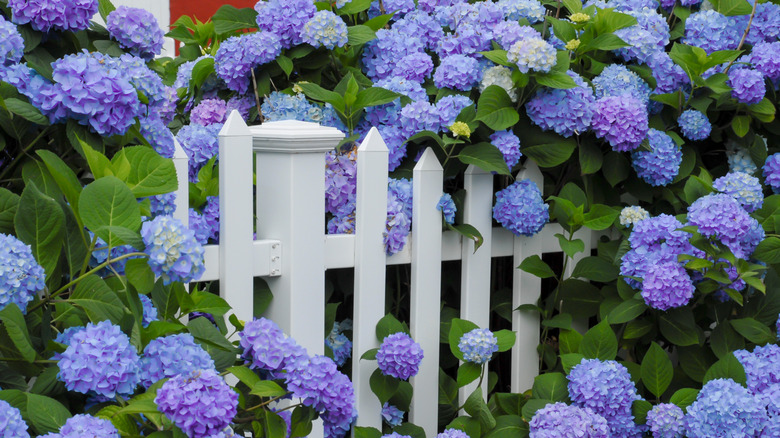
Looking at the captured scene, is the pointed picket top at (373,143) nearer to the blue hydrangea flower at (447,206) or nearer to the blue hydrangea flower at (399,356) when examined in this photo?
the blue hydrangea flower at (447,206)

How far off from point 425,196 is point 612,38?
596 millimetres

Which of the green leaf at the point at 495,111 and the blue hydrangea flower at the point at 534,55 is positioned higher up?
the blue hydrangea flower at the point at 534,55

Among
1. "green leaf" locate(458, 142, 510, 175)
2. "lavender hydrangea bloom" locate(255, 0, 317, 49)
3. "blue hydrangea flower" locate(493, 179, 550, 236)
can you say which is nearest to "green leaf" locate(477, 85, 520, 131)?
"green leaf" locate(458, 142, 510, 175)

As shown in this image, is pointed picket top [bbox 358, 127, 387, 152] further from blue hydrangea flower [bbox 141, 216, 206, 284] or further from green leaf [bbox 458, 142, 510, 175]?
blue hydrangea flower [bbox 141, 216, 206, 284]

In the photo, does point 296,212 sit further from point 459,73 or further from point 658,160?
point 658,160

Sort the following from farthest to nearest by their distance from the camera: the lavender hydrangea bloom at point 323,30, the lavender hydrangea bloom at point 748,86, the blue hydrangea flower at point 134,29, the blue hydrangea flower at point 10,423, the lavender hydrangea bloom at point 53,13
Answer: the lavender hydrangea bloom at point 748,86
the lavender hydrangea bloom at point 323,30
the blue hydrangea flower at point 134,29
the lavender hydrangea bloom at point 53,13
the blue hydrangea flower at point 10,423

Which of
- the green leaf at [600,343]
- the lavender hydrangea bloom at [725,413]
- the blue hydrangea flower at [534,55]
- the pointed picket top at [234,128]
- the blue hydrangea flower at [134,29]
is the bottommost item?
the lavender hydrangea bloom at [725,413]

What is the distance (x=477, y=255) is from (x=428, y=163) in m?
0.26

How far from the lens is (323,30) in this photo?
1945 mm

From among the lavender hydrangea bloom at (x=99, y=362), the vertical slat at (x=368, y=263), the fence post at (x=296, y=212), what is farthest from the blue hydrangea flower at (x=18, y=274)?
the vertical slat at (x=368, y=263)

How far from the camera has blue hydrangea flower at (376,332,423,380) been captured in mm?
1723

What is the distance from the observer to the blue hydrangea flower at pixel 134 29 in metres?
1.45

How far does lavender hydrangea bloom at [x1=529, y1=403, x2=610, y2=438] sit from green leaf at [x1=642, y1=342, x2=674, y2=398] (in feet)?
0.61

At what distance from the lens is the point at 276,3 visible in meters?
2.01
